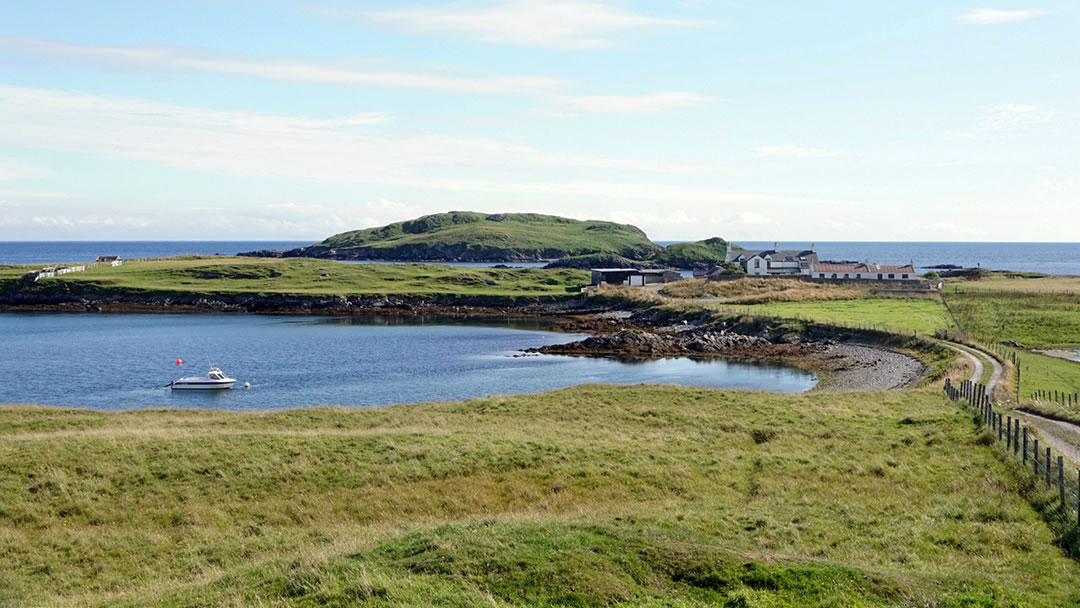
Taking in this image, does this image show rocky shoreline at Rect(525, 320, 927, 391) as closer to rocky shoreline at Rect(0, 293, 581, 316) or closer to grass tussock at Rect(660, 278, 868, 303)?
grass tussock at Rect(660, 278, 868, 303)

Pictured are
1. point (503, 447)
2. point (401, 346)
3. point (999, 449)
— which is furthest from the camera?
point (401, 346)

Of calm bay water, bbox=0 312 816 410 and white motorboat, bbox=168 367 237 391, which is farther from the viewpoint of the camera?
white motorboat, bbox=168 367 237 391

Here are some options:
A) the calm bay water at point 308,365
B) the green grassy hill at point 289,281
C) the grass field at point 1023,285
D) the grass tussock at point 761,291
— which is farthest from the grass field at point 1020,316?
the green grassy hill at point 289,281

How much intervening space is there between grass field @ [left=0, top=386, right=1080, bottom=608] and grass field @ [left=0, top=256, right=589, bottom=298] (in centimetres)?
10645

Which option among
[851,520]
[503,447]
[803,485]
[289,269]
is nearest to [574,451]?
[503,447]

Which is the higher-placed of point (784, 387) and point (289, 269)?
point (289, 269)

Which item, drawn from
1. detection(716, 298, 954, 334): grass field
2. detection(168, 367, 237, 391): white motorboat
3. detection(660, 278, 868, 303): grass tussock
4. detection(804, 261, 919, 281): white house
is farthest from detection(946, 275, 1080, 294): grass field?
detection(168, 367, 237, 391): white motorboat

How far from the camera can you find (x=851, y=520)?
21.5 meters

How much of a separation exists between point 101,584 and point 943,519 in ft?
69.7

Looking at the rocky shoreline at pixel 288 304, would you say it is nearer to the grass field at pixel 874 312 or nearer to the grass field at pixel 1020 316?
the grass field at pixel 874 312

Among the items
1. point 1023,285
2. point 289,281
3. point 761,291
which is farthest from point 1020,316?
point 289,281

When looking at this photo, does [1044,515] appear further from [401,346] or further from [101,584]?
[401,346]

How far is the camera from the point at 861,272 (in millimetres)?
138000

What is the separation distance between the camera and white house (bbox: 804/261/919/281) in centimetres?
13462
